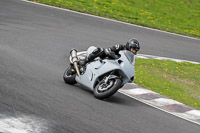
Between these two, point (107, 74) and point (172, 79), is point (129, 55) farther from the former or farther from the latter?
point (172, 79)

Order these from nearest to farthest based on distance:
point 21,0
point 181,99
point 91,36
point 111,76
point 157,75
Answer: point 111,76 → point 181,99 → point 157,75 → point 91,36 → point 21,0

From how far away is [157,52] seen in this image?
52.2 feet

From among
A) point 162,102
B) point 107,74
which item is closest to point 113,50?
point 107,74

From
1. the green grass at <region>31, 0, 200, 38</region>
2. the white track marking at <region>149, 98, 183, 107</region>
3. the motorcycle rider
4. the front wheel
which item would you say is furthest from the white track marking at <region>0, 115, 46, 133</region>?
the green grass at <region>31, 0, 200, 38</region>

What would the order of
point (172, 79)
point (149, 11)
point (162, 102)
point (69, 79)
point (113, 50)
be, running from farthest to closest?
point (149, 11) < point (172, 79) < point (162, 102) < point (69, 79) < point (113, 50)

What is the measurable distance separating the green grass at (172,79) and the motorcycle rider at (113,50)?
7.65ft

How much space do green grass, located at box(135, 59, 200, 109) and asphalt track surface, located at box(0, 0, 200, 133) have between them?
177 cm

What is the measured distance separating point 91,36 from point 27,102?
9.54m

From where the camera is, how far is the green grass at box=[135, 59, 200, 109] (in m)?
10.3

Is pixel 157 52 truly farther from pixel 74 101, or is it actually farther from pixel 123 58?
pixel 74 101

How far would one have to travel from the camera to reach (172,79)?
12.1 m

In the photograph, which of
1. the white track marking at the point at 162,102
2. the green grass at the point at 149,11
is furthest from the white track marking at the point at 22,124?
the green grass at the point at 149,11

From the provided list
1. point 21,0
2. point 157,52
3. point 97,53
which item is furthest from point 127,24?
point 97,53

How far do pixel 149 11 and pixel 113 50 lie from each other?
16555 millimetres
